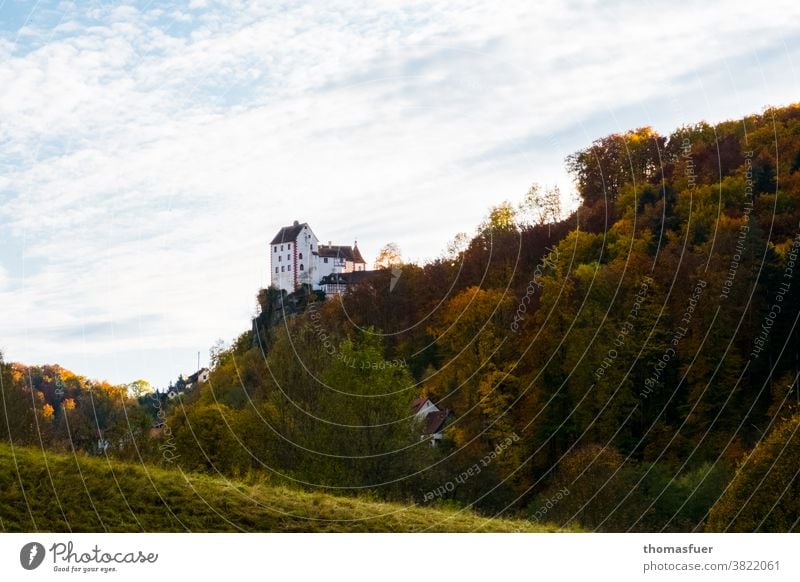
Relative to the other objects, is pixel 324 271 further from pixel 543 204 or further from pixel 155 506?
pixel 155 506

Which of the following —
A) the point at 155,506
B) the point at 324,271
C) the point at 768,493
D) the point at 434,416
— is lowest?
the point at 434,416

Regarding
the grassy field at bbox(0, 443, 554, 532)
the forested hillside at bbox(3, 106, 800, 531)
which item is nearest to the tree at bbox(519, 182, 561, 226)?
the forested hillside at bbox(3, 106, 800, 531)

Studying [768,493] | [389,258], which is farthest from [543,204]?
[768,493]

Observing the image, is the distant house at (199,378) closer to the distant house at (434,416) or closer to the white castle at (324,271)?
the distant house at (434,416)

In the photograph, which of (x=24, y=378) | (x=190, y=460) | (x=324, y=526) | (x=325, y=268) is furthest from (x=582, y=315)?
(x=325, y=268)

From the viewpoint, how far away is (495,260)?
56.5 meters

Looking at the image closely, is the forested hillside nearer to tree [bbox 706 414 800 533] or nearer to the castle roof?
tree [bbox 706 414 800 533]

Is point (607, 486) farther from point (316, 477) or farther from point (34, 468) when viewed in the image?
point (34, 468)

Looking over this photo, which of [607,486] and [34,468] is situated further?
[607,486]

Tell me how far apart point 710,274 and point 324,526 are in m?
29.8
